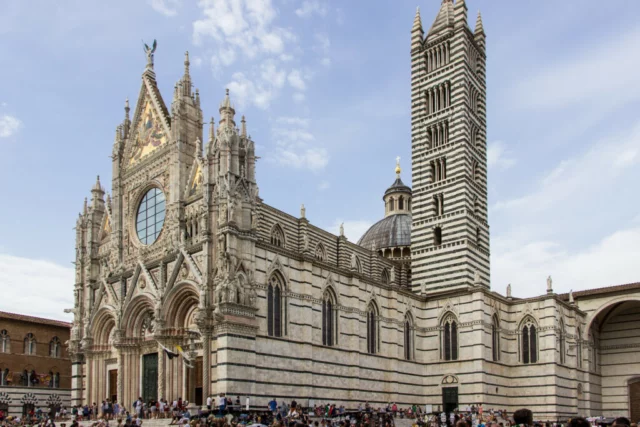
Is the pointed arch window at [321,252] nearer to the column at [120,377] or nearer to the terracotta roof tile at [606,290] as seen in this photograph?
the column at [120,377]

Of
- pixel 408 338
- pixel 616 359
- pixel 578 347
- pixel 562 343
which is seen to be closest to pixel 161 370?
pixel 408 338

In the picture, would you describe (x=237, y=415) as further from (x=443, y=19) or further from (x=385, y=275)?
(x=443, y=19)

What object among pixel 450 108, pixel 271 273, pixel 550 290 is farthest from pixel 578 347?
pixel 271 273

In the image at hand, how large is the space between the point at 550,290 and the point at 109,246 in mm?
26147

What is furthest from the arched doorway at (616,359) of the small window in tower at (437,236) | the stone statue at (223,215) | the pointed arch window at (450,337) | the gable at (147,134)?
the gable at (147,134)

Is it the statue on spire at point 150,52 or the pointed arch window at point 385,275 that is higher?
the statue on spire at point 150,52

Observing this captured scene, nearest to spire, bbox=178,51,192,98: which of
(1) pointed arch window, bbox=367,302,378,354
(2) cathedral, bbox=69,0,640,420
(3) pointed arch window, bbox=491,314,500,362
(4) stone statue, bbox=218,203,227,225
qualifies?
(2) cathedral, bbox=69,0,640,420

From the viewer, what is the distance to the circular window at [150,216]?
123 feet

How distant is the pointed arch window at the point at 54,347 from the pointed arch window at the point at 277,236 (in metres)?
17.4

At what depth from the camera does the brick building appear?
141 ft

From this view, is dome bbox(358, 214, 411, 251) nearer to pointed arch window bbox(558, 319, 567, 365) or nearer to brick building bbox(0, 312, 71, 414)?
pointed arch window bbox(558, 319, 567, 365)

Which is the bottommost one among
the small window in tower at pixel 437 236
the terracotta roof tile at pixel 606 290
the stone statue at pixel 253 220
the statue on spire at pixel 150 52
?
the terracotta roof tile at pixel 606 290

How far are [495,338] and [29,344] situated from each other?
28.9 m

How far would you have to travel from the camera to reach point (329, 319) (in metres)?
37.2
